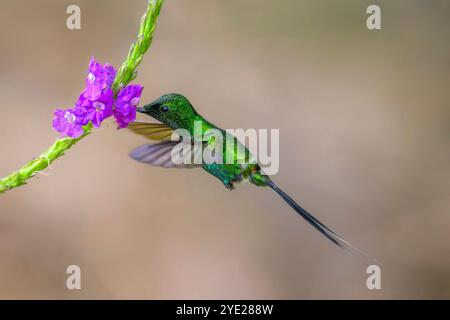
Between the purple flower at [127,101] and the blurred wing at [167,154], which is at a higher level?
the purple flower at [127,101]

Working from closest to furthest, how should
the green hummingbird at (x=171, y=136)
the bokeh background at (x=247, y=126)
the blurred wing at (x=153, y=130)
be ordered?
1. the green hummingbird at (x=171, y=136)
2. the blurred wing at (x=153, y=130)
3. the bokeh background at (x=247, y=126)

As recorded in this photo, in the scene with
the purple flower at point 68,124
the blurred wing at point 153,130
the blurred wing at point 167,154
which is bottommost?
the blurred wing at point 167,154

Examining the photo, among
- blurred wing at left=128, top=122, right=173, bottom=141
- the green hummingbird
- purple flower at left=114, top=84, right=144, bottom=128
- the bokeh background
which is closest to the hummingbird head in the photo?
the green hummingbird

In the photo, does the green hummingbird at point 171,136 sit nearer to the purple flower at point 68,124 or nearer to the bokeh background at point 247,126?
the purple flower at point 68,124

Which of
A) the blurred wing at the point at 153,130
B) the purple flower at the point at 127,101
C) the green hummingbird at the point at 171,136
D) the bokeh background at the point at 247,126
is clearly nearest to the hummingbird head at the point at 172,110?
the green hummingbird at the point at 171,136

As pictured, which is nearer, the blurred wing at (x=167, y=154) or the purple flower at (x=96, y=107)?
the purple flower at (x=96, y=107)

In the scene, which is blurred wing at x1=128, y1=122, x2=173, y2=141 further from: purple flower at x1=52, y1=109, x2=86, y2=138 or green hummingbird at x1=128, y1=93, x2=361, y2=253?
purple flower at x1=52, y1=109, x2=86, y2=138

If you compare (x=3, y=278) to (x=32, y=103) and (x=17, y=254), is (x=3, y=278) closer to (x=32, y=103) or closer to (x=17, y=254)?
(x=17, y=254)

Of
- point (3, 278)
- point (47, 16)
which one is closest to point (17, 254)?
point (3, 278)

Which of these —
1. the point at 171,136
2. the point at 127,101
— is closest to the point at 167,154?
the point at 171,136
